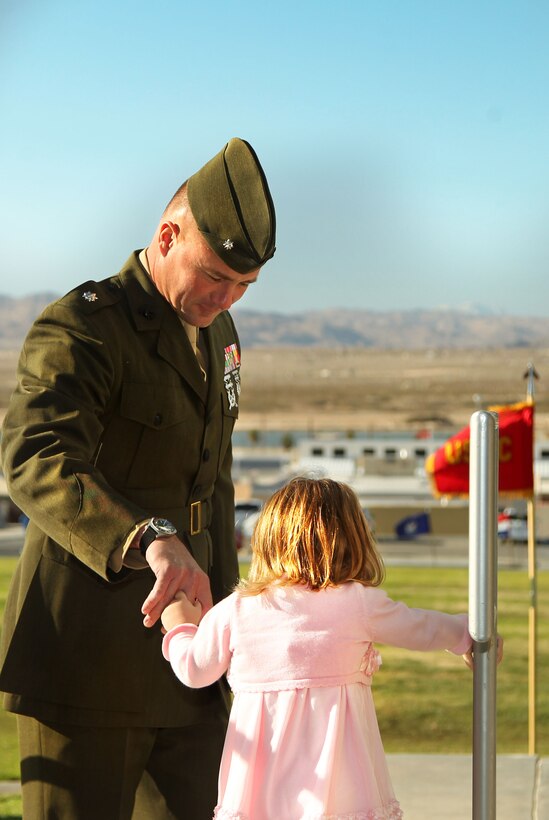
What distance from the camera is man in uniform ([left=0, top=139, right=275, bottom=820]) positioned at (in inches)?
80.8

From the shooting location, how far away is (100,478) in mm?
1900

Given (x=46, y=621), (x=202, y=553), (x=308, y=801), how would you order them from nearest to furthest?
(x=308, y=801) < (x=46, y=621) < (x=202, y=553)

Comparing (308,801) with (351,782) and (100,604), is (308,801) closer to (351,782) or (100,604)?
(351,782)

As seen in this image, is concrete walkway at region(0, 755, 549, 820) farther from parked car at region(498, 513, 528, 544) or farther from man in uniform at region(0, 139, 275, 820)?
parked car at region(498, 513, 528, 544)

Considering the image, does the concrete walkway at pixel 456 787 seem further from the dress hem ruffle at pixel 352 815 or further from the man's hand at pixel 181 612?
the man's hand at pixel 181 612

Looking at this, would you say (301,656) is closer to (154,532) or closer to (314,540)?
(314,540)

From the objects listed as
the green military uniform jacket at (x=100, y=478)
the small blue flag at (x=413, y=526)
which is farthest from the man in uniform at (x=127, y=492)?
the small blue flag at (x=413, y=526)

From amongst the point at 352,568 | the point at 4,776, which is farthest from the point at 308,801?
the point at 4,776

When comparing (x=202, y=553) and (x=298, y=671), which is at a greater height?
(x=202, y=553)

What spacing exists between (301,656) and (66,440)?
519 mm

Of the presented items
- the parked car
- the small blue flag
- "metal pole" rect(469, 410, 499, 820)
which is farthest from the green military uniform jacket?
the small blue flag

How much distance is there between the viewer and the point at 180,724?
2.19 metres

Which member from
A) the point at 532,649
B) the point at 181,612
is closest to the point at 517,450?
the point at 532,649

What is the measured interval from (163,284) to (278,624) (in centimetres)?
69
